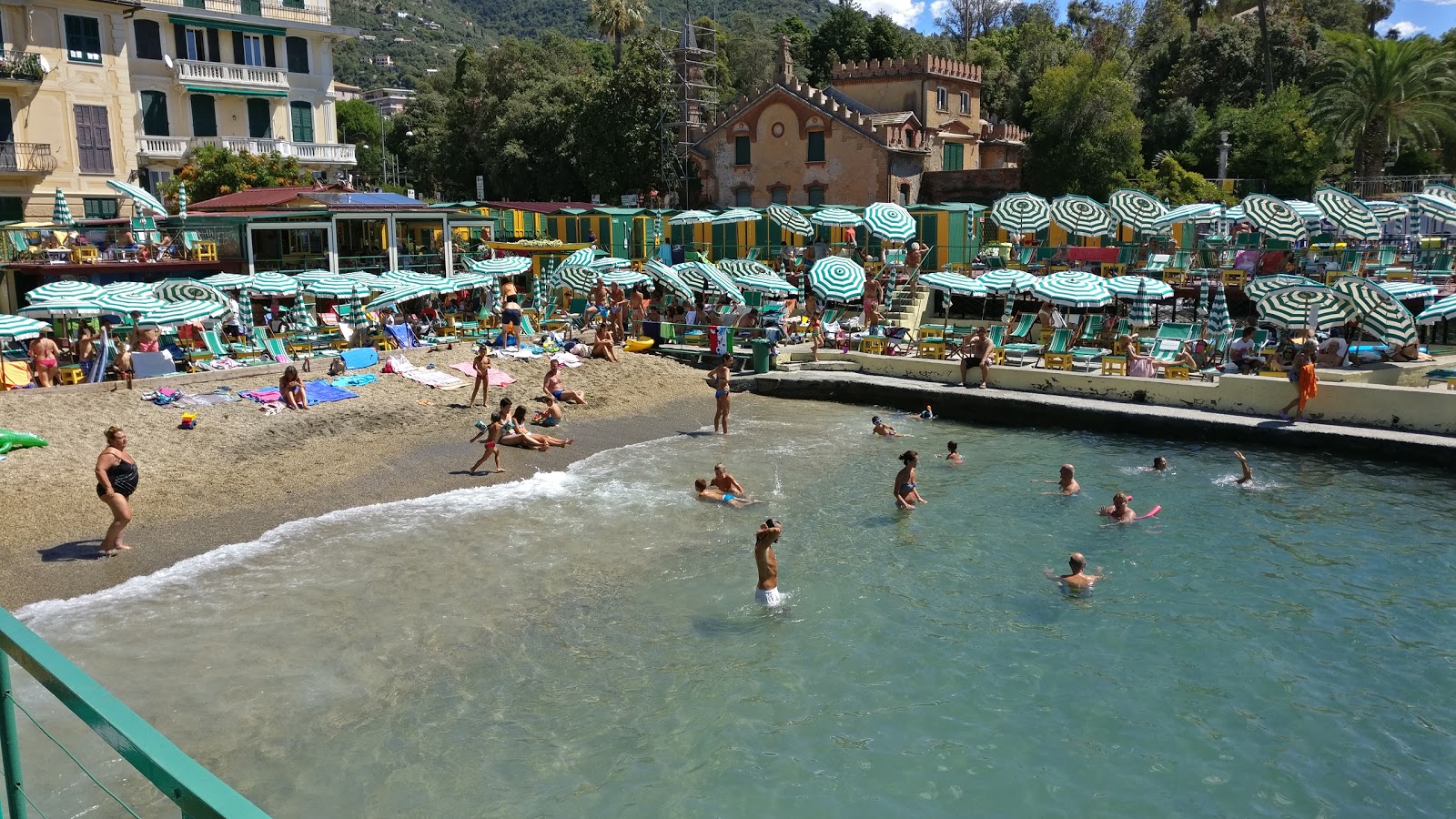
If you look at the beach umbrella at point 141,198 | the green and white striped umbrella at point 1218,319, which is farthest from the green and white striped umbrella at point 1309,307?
the beach umbrella at point 141,198

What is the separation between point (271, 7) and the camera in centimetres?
3844

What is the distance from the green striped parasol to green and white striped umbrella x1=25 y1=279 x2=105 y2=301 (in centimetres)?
1472

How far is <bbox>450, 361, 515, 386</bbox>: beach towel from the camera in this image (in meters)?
21.8

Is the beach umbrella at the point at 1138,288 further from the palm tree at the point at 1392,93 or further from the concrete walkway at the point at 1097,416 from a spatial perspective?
the palm tree at the point at 1392,93

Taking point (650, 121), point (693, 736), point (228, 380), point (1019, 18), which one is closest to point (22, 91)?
point (228, 380)

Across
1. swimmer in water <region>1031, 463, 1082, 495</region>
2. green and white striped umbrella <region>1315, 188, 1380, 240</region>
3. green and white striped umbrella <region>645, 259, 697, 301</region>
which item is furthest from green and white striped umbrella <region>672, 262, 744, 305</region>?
green and white striped umbrella <region>1315, 188, 1380, 240</region>

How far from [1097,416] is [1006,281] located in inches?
216

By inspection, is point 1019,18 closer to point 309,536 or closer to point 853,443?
point 853,443

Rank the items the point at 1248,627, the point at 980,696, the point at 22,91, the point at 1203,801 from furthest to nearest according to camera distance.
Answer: the point at 22,91 < the point at 1248,627 < the point at 980,696 < the point at 1203,801

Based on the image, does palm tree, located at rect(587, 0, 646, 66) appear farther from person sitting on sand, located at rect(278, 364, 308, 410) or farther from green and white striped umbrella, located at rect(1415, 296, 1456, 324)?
green and white striped umbrella, located at rect(1415, 296, 1456, 324)

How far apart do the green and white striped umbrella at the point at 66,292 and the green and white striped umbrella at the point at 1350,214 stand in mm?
27627

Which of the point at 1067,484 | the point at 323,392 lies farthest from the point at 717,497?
the point at 323,392

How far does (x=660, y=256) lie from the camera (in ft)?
116

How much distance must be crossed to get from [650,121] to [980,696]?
4038cm
